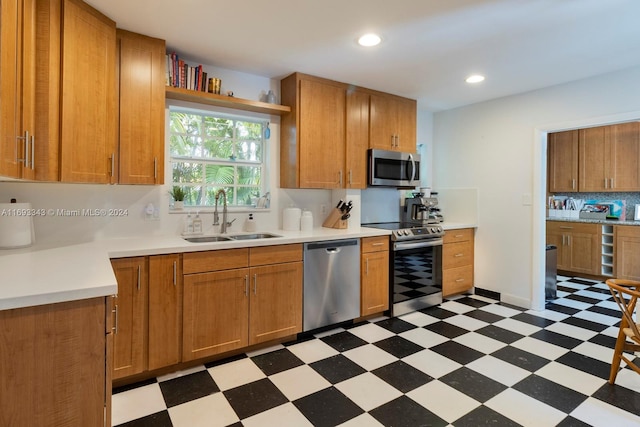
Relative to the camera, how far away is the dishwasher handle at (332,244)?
9.33 feet

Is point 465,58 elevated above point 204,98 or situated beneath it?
elevated above

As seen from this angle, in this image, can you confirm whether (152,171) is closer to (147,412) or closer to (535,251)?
(147,412)

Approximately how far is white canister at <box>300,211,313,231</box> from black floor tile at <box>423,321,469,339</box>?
1.43m

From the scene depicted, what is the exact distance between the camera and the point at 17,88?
1.53m

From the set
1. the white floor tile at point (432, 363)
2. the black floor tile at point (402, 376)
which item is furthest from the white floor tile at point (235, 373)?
the white floor tile at point (432, 363)

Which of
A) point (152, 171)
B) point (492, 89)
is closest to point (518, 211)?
point (492, 89)

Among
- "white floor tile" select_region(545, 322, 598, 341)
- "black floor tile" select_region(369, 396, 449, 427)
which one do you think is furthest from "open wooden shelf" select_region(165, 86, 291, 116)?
"white floor tile" select_region(545, 322, 598, 341)

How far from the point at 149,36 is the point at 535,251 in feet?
13.2

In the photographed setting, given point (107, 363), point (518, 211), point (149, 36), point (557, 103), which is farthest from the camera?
point (518, 211)

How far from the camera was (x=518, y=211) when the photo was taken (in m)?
3.72

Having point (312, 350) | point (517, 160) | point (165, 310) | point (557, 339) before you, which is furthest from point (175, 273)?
point (517, 160)

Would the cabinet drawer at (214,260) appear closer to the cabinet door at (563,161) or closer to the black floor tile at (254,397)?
the black floor tile at (254,397)

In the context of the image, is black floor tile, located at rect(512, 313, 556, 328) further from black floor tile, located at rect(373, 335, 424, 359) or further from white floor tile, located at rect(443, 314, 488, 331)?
black floor tile, located at rect(373, 335, 424, 359)

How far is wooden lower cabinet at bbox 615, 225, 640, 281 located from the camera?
4344 mm
